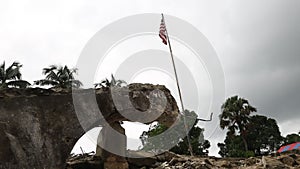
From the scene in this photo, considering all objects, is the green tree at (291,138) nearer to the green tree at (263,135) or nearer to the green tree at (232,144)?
the green tree at (263,135)

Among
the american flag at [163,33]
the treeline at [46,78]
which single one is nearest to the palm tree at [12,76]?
the treeline at [46,78]

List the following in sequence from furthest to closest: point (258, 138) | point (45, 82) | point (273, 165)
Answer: point (258, 138)
point (45, 82)
point (273, 165)

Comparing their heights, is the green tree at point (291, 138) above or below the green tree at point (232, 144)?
above

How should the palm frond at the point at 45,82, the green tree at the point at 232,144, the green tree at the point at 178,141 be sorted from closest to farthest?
the green tree at the point at 178,141
the palm frond at the point at 45,82
the green tree at the point at 232,144

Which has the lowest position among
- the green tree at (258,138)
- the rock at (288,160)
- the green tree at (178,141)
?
the rock at (288,160)

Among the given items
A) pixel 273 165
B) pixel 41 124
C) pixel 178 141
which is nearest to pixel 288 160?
pixel 273 165

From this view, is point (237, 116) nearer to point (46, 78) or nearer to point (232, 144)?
point (232, 144)

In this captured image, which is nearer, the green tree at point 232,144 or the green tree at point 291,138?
the green tree at point 232,144

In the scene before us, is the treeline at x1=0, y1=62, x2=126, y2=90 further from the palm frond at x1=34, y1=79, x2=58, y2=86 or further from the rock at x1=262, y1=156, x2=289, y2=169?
the rock at x1=262, y1=156, x2=289, y2=169

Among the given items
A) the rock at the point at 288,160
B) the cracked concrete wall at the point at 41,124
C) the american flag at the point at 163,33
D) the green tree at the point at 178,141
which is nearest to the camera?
the cracked concrete wall at the point at 41,124

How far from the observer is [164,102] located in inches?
437

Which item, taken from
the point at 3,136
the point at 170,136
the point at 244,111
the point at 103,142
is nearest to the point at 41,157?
the point at 3,136

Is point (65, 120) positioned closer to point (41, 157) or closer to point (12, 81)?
point (41, 157)

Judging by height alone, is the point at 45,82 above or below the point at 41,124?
above
